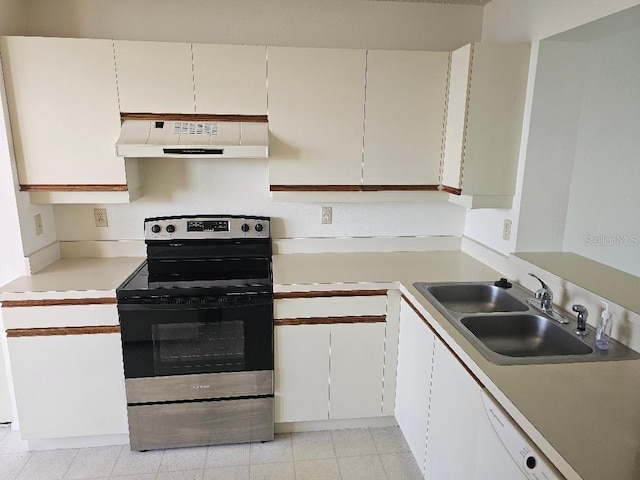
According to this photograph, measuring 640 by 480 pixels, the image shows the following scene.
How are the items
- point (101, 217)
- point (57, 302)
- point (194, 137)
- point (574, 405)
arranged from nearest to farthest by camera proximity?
point (574, 405)
point (57, 302)
point (194, 137)
point (101, 217)

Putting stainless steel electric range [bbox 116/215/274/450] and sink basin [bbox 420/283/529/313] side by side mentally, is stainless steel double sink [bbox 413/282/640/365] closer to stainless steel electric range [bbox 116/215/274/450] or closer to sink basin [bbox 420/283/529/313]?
sink basin [bbox 420/283/529/313]

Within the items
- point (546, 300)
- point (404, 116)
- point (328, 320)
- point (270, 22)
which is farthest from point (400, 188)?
point (270, 22)

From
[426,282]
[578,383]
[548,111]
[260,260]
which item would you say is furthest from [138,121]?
[578,383]

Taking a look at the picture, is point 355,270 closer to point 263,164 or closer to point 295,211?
point 295,211

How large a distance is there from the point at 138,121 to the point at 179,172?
433 millimetres

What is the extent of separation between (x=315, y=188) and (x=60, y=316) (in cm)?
144

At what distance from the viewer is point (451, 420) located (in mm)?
1642

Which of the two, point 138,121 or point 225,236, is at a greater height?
point 138,121

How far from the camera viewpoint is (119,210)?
2562 mm

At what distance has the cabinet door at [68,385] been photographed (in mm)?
2082

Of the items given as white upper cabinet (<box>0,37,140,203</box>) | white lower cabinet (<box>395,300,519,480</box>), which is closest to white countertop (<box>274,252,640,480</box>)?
white lower cabinet (<box>395,300,519,480</box>)

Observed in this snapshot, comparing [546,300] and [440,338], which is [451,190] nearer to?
[546,300]

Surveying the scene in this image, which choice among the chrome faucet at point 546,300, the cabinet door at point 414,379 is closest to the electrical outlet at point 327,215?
the cabinet door at point 414,379

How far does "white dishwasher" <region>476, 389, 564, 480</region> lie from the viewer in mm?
1074
